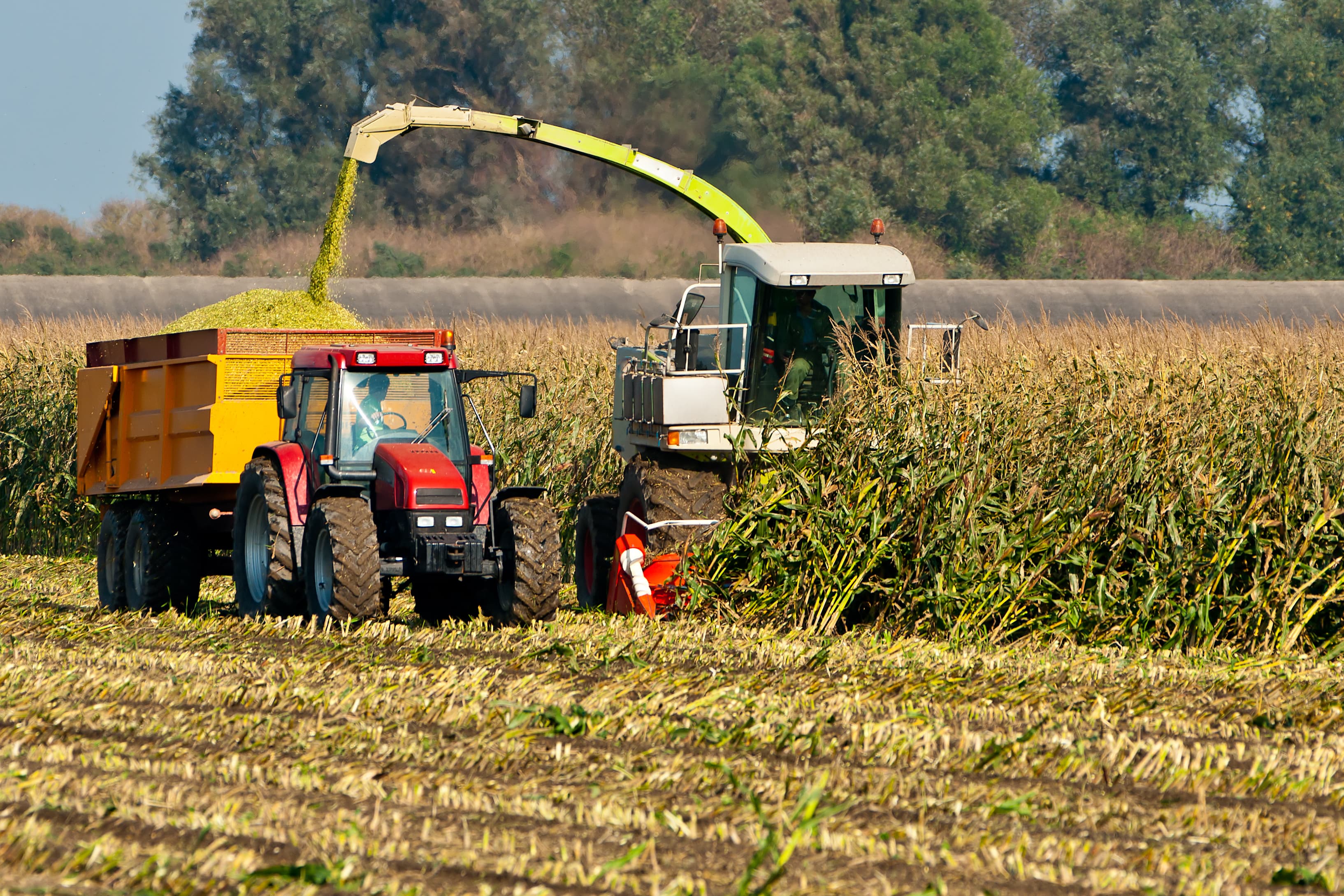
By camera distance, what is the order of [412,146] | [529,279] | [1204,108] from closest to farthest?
[529,279] → [412,146] → [1204,108]

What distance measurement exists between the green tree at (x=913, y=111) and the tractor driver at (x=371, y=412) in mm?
24741

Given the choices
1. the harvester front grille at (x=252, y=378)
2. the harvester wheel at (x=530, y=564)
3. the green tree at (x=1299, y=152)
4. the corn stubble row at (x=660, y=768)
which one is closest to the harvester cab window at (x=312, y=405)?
the harvester front grille at (x=252, y=378)

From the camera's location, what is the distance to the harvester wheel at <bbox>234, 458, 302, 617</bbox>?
8977mm

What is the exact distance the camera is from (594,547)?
36.0ft

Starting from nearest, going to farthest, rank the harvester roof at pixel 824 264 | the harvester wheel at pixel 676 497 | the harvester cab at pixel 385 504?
the harvester cab at pixel 385 504 → the harvester wheel at pixel 676 497 → the harvester roof at pixel 824 264

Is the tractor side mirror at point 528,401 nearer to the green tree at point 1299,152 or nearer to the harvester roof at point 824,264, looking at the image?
the harvester roof at point 824,264

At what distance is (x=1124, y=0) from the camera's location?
44.8m

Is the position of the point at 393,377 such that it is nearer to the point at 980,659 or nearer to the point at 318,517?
the point at 318,517

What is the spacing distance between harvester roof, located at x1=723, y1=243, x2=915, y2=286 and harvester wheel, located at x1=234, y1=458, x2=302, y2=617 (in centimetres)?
334

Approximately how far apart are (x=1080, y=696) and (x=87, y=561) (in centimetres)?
1073

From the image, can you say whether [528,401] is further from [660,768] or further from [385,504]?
[660,768]

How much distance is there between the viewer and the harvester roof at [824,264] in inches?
398

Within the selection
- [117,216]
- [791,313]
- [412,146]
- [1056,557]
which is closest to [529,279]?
[412,146]

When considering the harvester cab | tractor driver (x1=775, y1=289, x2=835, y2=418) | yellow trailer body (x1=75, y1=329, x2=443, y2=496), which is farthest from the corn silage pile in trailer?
tractor driver (x1=775, y1=289, x2=835, y2=418)
